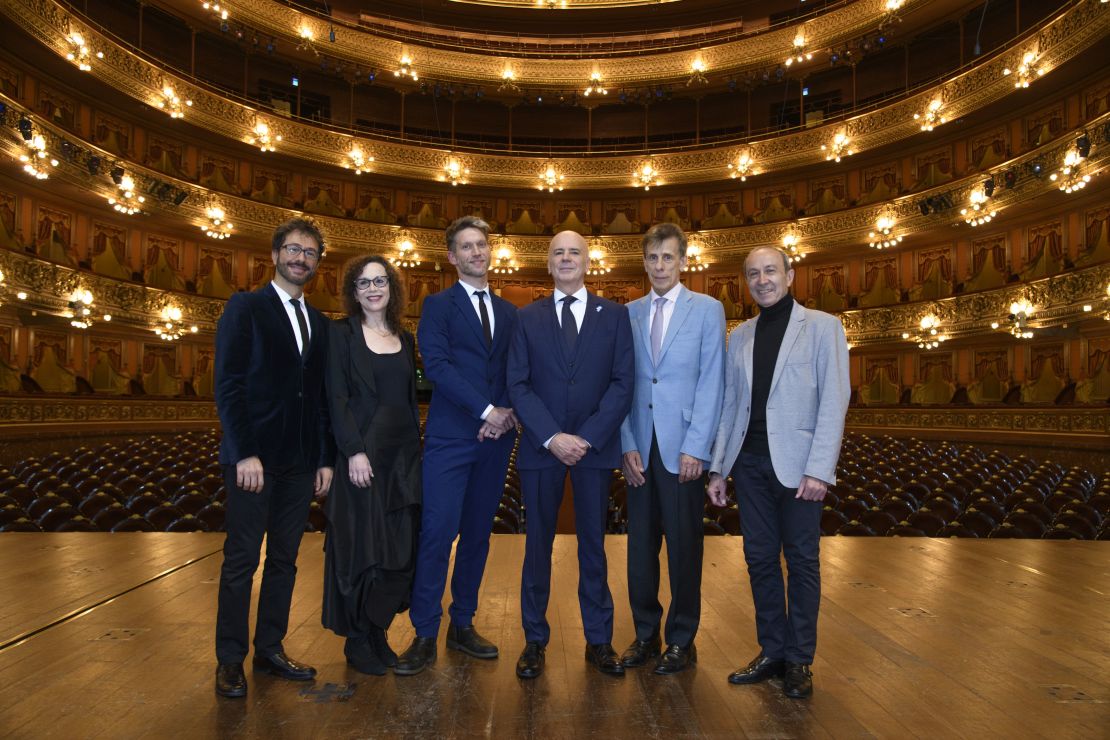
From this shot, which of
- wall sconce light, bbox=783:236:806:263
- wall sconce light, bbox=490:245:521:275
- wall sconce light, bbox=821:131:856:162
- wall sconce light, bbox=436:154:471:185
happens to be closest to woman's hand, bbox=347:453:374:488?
wall sconce light, bbox=490:245:521:275

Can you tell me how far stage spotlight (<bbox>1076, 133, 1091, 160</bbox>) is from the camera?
1348 cm

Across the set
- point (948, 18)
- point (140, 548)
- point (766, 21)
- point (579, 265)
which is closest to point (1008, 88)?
point (948, 18)

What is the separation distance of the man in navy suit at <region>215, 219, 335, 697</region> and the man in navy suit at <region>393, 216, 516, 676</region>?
0.44 metres

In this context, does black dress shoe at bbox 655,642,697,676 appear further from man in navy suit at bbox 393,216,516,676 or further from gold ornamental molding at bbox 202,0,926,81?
gold ornamental molding at bbox 202,0,926,81

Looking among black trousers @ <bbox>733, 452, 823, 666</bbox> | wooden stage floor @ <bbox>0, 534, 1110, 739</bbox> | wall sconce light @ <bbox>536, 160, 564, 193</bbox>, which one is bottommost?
wooden stage floor @ <bbox>0, 534, 1110, 739</bbox>

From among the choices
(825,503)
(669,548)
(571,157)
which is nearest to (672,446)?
(669,548)

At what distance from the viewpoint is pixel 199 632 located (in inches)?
132

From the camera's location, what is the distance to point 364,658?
9.71ft

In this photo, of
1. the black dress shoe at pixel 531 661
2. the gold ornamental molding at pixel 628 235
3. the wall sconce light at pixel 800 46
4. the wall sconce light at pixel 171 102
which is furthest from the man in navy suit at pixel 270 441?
the wall sconce light at pixel 800 46

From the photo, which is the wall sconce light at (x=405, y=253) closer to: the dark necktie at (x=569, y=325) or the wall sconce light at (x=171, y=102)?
the wall sconce light at (x=171, y=102)

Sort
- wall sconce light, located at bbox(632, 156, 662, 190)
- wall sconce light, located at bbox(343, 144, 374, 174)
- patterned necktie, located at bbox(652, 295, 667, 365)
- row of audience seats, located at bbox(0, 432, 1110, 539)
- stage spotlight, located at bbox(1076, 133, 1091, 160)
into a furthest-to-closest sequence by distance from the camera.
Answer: wall sconce light, located at bbox(632, 156, 662, 190), wall sconce light, located at bbox(343, 144, 374, 174), stage spotlight, located at bbox(1076, 133, 1091, 160), row of audience seats, located at bbox(0, 432, 1110, 539), patterned necktie, located at bbox(652, 295, 667, 365)

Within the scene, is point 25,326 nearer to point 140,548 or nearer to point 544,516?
point 140,548

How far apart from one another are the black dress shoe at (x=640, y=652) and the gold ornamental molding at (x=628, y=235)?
1409cm

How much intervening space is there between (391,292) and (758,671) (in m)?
2.07
